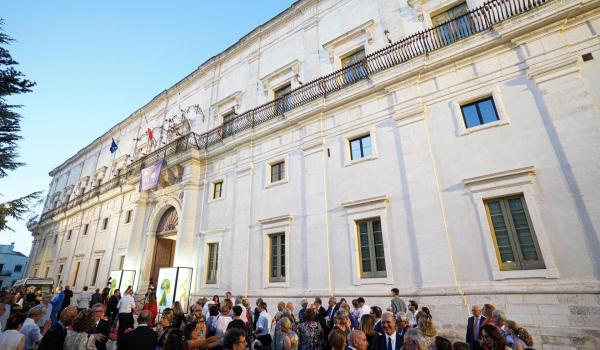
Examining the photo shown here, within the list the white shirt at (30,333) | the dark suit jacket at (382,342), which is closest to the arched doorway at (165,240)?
the white shirt at (30,333)

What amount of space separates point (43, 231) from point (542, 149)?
41.6 metres

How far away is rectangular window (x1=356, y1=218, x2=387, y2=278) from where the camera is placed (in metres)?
8.77

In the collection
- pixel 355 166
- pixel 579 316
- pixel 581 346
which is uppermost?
pixel 355 166

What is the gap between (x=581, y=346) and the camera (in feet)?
19.1

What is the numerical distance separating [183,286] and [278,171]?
21.0ft

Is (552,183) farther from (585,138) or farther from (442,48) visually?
(442,48)

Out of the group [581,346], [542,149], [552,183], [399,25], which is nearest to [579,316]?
[581,346]

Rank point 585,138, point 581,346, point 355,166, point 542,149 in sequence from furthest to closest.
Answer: point 355,166
point 542,149
point 585,138
point 581,346

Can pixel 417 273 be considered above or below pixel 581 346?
above

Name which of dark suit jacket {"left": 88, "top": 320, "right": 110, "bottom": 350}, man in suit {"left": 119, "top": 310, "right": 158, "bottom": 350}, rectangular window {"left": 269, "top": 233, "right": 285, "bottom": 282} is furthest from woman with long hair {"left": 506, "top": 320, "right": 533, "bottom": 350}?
rectangular window {"left": 269, "top": 233, "right": 285, "bottom": 282}

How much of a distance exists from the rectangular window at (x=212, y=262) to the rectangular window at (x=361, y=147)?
24.7ft

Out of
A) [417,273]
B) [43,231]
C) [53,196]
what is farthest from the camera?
[53,196]

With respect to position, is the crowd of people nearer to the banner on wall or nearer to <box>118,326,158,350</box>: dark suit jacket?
<box>118,326,158,350</box>: dark suit jacket

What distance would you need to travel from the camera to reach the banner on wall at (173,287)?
12.2 m
